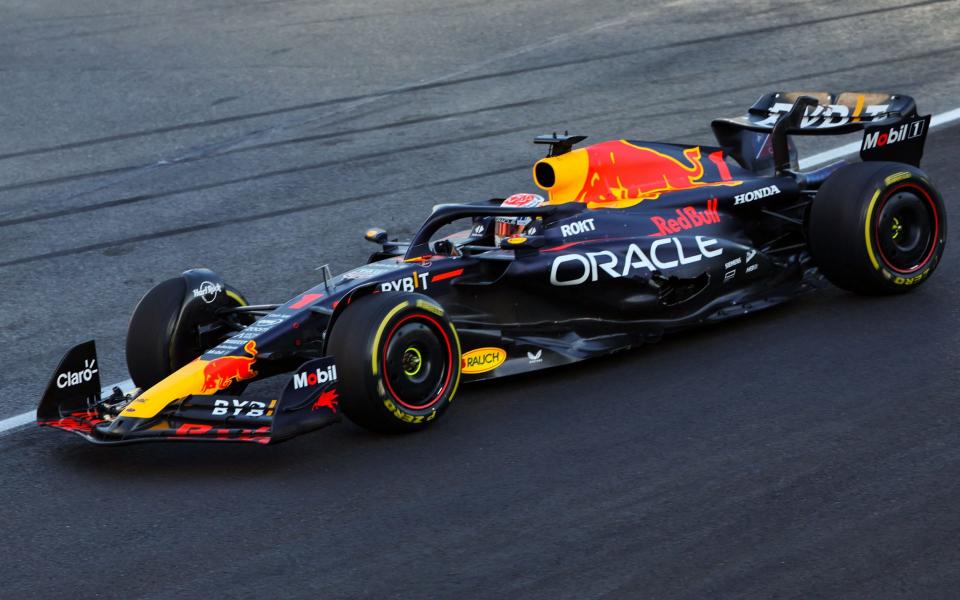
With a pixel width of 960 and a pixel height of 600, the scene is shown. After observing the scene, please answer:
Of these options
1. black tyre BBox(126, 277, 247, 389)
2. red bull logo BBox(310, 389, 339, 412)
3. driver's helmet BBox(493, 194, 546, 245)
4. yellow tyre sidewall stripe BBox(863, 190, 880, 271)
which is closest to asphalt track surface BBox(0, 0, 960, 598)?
red bull logo BBox(310, 389, 339, 412)

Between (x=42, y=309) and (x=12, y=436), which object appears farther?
(x=42, y=309)

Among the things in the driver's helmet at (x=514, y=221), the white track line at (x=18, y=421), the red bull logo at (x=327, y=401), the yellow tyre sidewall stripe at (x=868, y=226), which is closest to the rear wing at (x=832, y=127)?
the yellow tyre sidewall stripe at (x=868, y=226)

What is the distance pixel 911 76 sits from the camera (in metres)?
13.2

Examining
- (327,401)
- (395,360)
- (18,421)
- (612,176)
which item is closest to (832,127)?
(612,176)

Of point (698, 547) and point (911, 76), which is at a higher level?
point (911, 76)

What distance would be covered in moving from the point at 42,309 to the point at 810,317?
4766mm

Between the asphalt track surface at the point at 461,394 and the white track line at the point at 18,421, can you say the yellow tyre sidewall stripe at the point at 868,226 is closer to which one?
the asphalt track surface at the point at 461,394

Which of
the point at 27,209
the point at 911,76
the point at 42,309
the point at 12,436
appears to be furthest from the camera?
the point at 911,76

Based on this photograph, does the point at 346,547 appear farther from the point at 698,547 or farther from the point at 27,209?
the point at 27,209

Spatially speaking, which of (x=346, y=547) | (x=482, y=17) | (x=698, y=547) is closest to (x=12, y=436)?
(x=346, y=547)

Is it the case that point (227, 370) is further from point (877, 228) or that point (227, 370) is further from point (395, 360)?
point (877, 228)

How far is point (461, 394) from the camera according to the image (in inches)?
273

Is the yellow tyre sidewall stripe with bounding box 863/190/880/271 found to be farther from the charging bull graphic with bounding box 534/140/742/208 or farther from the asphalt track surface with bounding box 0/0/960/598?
the charging bull graphic with bounding box 534/140/742/208

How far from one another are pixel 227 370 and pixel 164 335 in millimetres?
649
